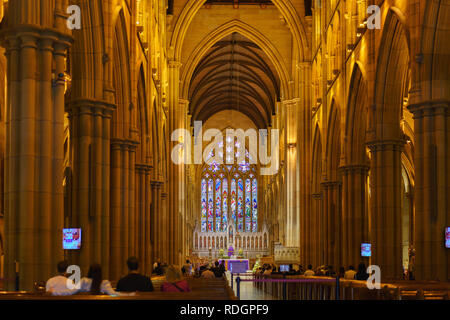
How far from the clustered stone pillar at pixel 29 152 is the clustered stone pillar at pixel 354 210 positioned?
59.2 ft

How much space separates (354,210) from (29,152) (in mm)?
18801

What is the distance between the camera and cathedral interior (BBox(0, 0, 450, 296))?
14.0 m

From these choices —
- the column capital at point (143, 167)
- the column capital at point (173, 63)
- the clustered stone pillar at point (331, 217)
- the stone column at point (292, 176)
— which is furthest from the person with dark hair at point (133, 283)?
the stone column at point (292, 176)

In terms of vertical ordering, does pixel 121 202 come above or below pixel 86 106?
below

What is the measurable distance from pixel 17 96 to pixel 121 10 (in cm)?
927

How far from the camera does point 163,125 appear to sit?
128ft

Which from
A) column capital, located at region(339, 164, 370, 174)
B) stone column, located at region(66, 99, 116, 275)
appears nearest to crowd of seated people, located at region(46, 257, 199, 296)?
stone column, located at region(66, 99, 116, 275)

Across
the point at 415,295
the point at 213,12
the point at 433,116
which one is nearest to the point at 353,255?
the point at 433,116

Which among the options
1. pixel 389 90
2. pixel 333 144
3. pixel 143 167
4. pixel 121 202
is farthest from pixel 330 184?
pixel 121 202

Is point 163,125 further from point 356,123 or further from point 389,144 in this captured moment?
point 389,144

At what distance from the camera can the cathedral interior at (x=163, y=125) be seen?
45.9 ft

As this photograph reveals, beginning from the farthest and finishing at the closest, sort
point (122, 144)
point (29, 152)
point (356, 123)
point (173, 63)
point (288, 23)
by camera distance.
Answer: point (173, 63) → point (288, 23) → point (356, 123) → point (122, 144) → point (29, 152)

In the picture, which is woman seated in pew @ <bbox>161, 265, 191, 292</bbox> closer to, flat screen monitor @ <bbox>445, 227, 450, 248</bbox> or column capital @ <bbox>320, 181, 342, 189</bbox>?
flat screen monitor @ <bbox>445, 227, 450, 248</bbox>

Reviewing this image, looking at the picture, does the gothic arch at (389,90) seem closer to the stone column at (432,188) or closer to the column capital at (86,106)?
the stone column at (432,188)
